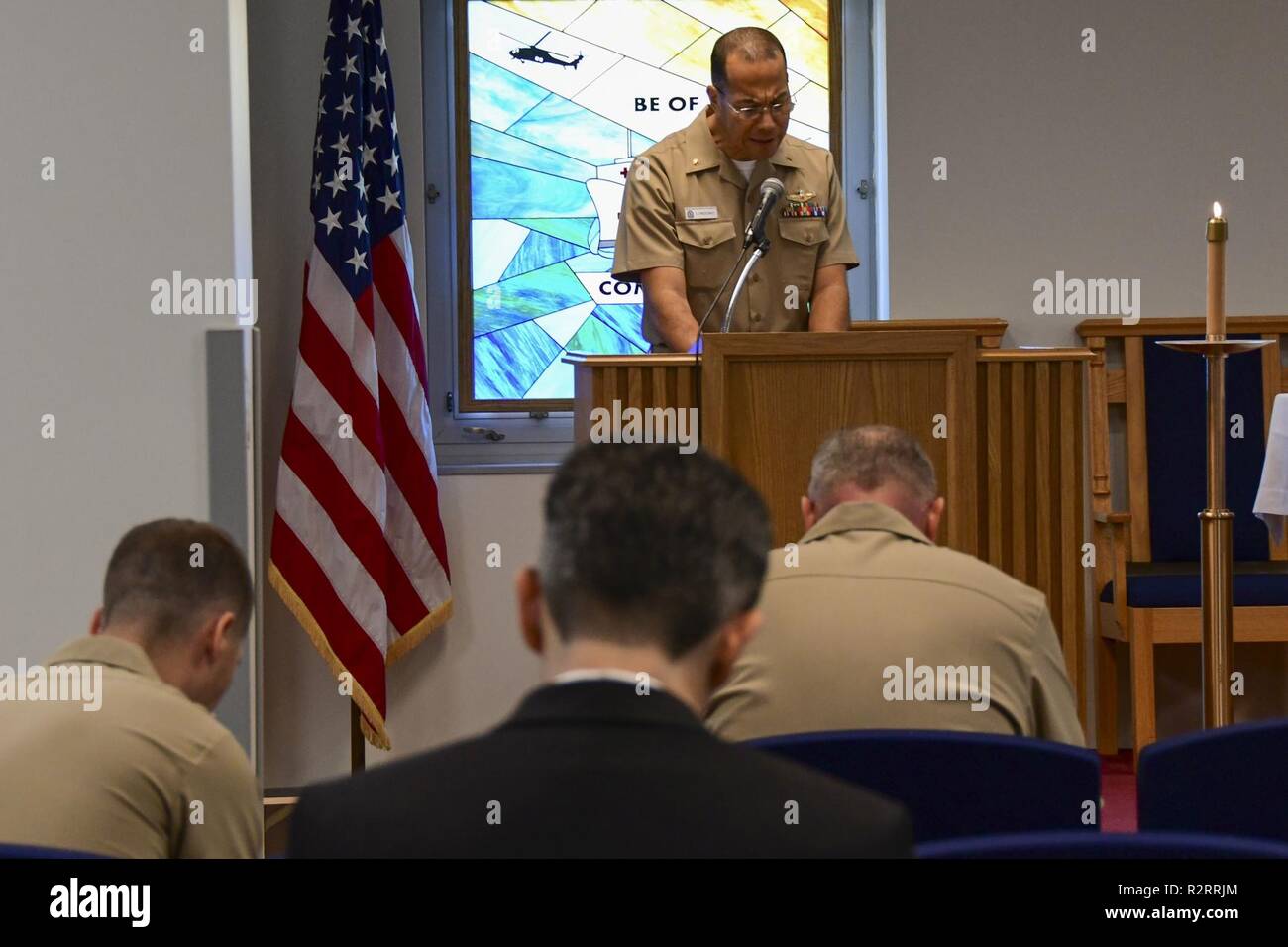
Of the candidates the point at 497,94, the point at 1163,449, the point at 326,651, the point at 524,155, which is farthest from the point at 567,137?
the point at 1163,449

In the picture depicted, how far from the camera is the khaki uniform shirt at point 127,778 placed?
1.90 m

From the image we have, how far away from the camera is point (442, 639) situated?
581 cm

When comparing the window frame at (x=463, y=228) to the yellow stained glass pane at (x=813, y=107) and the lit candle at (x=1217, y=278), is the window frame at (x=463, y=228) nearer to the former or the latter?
the yellow stained glass pane at (x=813, y=107)

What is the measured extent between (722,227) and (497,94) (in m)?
1.90

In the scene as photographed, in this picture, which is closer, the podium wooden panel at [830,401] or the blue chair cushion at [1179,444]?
the podium wooden panel at [830,401]

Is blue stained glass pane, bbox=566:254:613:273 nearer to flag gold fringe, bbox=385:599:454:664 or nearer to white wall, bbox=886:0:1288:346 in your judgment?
white wall, bbox=886:0:1288:346

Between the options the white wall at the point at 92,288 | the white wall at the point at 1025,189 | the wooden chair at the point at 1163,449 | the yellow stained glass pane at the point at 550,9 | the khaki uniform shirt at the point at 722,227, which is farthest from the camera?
the yellow stained glass pane at the point at 550,9

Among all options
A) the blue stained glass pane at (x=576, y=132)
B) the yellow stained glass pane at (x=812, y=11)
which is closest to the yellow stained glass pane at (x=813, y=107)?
the yellow stained glass pane at (x=812, y=11)

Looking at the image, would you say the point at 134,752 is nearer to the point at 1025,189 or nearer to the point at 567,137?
the point at 567,137

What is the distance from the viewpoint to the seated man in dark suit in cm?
110

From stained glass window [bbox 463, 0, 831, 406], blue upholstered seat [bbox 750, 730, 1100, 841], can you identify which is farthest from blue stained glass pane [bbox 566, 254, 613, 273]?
blue upholstered seat [bbox 750, 730, 1100, 841]

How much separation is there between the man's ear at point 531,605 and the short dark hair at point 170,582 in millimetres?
1043
